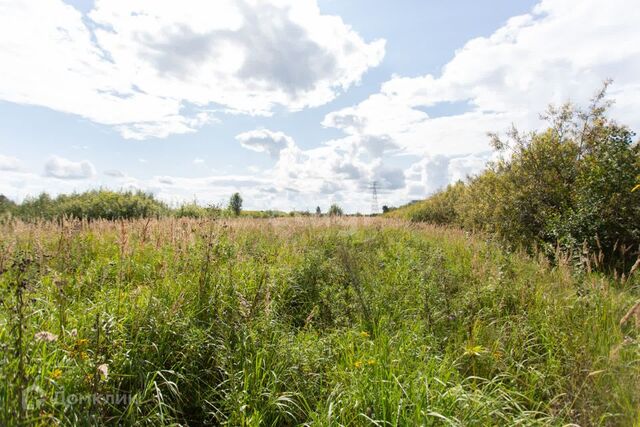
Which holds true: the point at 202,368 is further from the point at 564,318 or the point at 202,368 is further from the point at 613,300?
the point at 613,300

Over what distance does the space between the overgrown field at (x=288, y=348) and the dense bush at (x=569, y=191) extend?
369cm

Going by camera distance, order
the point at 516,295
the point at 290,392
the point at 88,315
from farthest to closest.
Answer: the point at 516,295 → the point at 88,315 → the point at 290,392

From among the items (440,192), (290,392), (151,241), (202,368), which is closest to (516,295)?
(290,392)

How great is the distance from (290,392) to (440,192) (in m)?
23.1

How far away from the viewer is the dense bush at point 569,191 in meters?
8.60

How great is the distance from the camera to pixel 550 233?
9.37 m

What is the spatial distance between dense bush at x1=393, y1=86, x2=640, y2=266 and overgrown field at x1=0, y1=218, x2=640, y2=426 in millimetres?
3689

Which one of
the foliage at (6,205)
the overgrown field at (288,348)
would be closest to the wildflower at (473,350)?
the overgrown field at (288,348)

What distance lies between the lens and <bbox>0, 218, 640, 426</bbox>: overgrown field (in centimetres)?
248

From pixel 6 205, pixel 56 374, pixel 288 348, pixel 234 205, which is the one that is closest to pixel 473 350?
pixel 288 348

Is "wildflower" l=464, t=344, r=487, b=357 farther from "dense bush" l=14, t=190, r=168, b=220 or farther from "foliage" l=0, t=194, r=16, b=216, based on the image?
"foliage" l=0, t=194, r=16, b=216

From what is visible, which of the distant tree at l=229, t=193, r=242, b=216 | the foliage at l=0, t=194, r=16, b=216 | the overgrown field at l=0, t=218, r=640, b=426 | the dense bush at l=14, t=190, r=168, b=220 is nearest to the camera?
the overgrown field at l=0, t=218, r=640, b=426

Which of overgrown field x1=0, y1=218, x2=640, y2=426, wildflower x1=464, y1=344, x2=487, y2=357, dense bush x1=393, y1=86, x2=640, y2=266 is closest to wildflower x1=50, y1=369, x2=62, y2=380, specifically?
overgrown field x1=0, y1=218, x2=640, y2=426

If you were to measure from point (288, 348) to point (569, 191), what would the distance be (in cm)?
1055
